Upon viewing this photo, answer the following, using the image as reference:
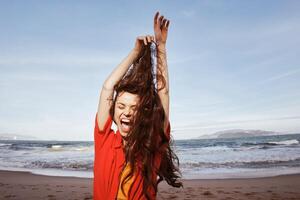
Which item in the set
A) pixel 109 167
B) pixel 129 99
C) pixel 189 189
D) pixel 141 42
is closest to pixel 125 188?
pixel 109 167

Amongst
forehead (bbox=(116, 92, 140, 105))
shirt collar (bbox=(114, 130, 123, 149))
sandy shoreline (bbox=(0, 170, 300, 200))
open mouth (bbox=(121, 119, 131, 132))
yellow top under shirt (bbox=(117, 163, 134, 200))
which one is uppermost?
forehead (bbox=(116, 92, 140, 105))

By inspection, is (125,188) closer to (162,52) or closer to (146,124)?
(146,124)

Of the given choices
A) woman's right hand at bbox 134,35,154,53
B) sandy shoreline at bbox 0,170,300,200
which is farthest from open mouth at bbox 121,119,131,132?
sandy shoreline at bbox 0,170,300,200

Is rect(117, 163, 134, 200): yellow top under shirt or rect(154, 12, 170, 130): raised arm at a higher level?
rect(154, 12, 170, 130): raised arm

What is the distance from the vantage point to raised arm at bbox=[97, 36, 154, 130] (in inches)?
75.0

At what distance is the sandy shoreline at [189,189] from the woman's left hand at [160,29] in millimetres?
5997

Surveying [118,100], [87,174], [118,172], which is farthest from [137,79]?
[87,174]

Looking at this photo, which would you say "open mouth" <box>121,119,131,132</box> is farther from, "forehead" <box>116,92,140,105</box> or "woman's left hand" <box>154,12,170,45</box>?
"woman's left hand" <box>154,12,170,45</box>

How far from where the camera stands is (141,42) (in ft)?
6.28

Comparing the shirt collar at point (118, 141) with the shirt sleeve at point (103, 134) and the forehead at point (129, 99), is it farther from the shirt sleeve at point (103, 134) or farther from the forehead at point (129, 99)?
the forehead at point (129, 99)

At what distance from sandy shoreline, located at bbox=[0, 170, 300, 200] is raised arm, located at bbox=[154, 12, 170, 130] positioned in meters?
5.83

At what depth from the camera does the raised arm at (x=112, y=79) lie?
75.0 inches

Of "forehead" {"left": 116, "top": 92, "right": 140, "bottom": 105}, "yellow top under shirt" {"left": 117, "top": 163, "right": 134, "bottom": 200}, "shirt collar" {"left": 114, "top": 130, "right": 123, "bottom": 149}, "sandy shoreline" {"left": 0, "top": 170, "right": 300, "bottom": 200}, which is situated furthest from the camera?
"sandy shoreline" {"left": 0, "top": 170, "right": 300, "bottom": 200}

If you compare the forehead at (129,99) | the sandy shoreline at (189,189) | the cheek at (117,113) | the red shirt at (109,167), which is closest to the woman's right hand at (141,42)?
the forehead at (129,99)
